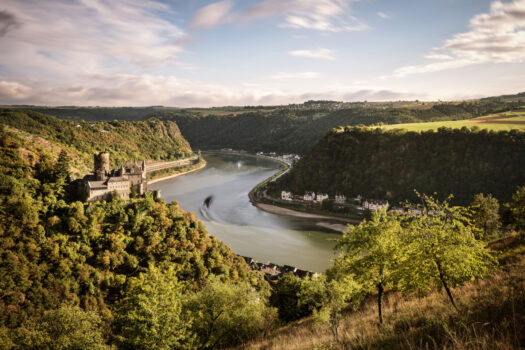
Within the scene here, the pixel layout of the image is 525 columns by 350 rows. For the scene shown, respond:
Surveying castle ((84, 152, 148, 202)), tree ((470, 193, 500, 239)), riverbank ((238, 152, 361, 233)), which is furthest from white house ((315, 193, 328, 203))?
castle ((84, 152, 148, 202))

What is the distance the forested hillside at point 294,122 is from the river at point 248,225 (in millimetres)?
44488

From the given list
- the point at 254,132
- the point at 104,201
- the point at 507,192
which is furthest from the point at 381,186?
the point at 254,132

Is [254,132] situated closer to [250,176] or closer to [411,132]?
[250,176]

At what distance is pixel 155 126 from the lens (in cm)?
11331

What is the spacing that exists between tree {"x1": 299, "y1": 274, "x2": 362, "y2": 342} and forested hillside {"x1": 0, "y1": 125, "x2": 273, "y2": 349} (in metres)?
2.62

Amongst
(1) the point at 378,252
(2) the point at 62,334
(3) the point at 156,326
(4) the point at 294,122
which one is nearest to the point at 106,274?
(2) the point at 62,334

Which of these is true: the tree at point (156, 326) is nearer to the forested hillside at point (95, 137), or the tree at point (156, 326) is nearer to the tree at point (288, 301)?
the tree at point (288, 301)

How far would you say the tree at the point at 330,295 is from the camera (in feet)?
33.3

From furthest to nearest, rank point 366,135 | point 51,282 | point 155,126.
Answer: point 155,126 < point 366,135 < point 51,282

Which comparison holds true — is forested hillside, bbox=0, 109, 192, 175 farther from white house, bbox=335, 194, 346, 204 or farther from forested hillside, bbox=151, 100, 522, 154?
white house, bbox=335, 194, 346, 204

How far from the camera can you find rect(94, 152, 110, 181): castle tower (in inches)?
924

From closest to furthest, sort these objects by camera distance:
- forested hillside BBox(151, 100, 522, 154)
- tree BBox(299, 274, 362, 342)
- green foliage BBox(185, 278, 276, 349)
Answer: tree BBox(299, 274, 362, 342)
green foliage BBox(185, 278, 276, 349)
forested hillside BBox(151, 100, 522, 154)

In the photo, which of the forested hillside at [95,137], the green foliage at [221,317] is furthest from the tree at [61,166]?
the green foliage at [221,317]

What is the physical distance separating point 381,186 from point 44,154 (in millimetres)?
47528
